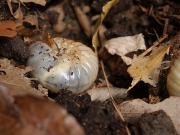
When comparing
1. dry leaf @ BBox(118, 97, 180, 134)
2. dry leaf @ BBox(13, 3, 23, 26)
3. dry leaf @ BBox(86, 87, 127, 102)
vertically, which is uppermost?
dry leaf @ BBox(13, 3, 23, 26)

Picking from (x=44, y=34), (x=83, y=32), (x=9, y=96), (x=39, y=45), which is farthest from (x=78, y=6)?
(x=9, y=96)

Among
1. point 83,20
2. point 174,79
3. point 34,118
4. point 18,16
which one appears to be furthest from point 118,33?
point 34,118

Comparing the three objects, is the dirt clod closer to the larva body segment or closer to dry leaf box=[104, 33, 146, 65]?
the larva body segment

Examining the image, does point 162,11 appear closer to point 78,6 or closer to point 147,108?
point 78,6

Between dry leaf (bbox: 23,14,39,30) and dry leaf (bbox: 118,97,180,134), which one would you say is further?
dry leaf (bbox: 23,14,39,30)

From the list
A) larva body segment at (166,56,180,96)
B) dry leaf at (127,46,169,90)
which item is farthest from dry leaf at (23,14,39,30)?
larva body segment at (166,56,180,96)

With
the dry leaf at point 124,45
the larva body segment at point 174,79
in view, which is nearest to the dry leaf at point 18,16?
the dry leaf at point 124,45

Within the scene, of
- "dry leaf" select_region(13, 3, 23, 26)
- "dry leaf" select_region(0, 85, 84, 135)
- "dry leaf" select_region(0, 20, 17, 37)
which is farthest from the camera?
"dry leaf" select_region(13, 3, 23, 26)
